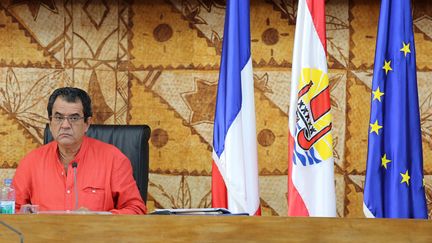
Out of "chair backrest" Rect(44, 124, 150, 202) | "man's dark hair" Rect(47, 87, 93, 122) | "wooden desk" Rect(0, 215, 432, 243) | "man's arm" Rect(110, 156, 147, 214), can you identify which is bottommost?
"wooden desk" Rect(0, 215, 432, 243)

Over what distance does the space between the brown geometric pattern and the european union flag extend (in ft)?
3.53

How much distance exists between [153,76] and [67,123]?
123 centimetres

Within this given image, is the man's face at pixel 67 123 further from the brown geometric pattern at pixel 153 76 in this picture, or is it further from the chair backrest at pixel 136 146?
the brown geometric pattern at pixel 153 76

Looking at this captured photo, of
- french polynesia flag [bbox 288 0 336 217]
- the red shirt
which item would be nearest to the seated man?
the red shirt

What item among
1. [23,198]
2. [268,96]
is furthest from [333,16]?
[23,198]

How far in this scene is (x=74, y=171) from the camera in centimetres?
414

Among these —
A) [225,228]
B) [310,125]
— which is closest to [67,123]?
[310,125]

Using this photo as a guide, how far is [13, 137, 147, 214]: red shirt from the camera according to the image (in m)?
4.13

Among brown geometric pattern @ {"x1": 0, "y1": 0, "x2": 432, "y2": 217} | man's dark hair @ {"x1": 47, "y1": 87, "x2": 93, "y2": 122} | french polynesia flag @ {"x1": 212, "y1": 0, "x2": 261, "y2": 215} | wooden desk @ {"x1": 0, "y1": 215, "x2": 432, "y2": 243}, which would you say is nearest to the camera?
wooden desk @ {"x1": 0, "y1": 215, "x2": 432, "y2": 243}

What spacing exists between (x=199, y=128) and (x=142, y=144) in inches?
41.5

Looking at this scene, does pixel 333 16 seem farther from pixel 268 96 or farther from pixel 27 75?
pixel 27 75

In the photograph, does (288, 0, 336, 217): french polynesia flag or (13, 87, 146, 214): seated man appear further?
(288, 0, 336, 217): french polynesia flag

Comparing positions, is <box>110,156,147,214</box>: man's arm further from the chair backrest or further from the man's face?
the man's face

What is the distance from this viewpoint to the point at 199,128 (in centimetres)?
535
